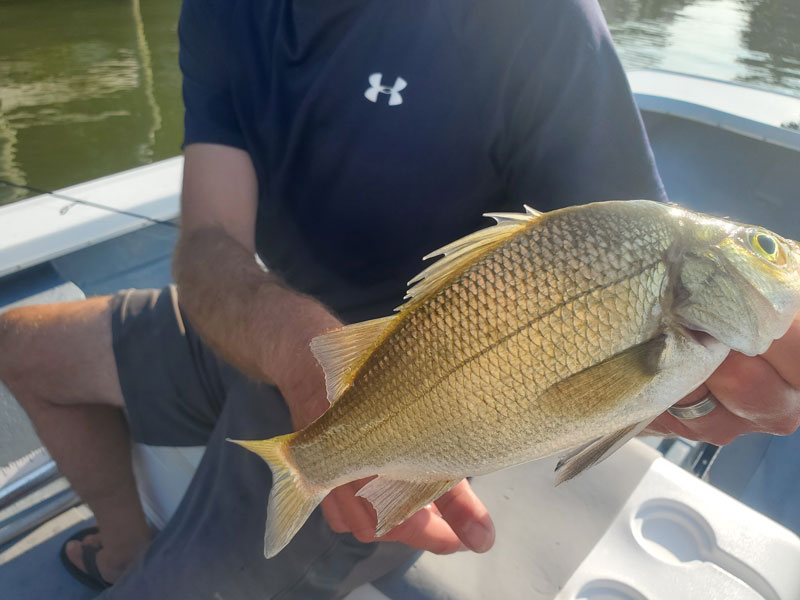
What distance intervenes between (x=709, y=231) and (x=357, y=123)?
0.88 meters

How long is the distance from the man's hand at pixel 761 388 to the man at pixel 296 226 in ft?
0.15

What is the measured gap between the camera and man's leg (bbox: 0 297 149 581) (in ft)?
5.26

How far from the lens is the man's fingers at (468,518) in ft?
3.34

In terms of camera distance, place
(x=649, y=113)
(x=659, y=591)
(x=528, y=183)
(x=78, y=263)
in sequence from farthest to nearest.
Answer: (x=649, y=113) → (x=78, y=263) → (x=528, y=183) → (x=659, y=591)

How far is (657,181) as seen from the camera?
1188 millimetres

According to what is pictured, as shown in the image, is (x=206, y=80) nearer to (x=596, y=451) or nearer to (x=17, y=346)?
(x=17, y=346)

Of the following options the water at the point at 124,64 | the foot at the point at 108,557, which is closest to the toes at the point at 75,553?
the foot at the point at 108,557

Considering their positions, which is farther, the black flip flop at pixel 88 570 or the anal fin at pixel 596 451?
the black flip flop at pixel 88 570

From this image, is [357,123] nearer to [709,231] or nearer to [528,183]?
[528,183]

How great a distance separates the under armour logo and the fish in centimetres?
69

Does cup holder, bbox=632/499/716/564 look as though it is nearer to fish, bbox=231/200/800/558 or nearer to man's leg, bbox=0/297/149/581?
fish, bbox=231/200/800/558

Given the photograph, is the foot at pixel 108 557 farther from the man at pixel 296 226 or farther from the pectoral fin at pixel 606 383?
the pectoral fin at pixel 606 383

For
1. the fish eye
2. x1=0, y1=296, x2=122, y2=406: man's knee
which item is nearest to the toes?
x1=0, y1=296, x2=122, y2=406: man's knee

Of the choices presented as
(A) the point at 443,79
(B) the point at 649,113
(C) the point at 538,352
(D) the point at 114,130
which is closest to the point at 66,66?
(D) the point at 114,130
